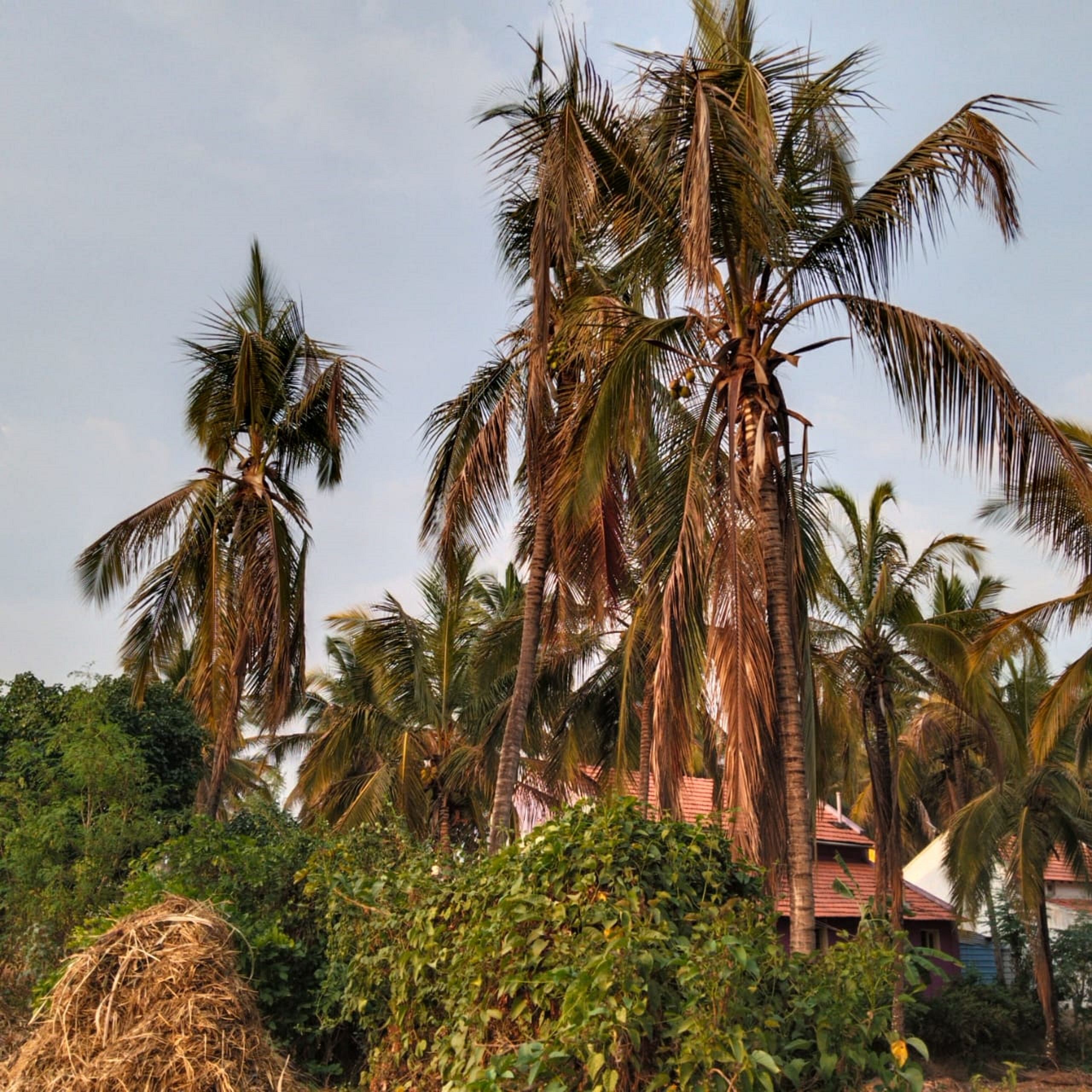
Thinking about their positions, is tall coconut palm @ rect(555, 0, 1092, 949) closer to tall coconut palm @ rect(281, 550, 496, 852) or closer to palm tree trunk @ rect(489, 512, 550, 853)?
palm tree trunk @ rect(489, 512, 550, 853)

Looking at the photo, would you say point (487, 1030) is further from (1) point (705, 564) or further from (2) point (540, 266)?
(2) point (540, 266)

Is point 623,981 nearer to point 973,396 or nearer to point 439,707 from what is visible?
point 973,396

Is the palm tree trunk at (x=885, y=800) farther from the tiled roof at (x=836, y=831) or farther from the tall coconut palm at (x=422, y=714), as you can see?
the tall coconut palm at (x=422, y=714)

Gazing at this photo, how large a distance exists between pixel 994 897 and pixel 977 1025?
7.40m

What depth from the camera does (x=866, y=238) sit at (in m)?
8.96

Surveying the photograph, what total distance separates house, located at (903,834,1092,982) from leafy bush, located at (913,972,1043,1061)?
2.19 m

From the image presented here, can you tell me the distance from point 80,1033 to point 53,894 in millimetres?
3234

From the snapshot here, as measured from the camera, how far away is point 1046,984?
70.2ft

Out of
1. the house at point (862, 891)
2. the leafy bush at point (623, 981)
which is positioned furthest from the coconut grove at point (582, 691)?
the house at point (862, 891)

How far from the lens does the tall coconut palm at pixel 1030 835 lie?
20875 millimetres

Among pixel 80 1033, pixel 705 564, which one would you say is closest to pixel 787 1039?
pixel 80 1033

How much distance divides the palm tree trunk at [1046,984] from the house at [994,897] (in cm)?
260

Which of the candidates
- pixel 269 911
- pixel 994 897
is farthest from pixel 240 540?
pixel 994 897

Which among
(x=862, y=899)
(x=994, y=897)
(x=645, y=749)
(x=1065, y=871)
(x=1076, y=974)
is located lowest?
(x=1076, y=974)
